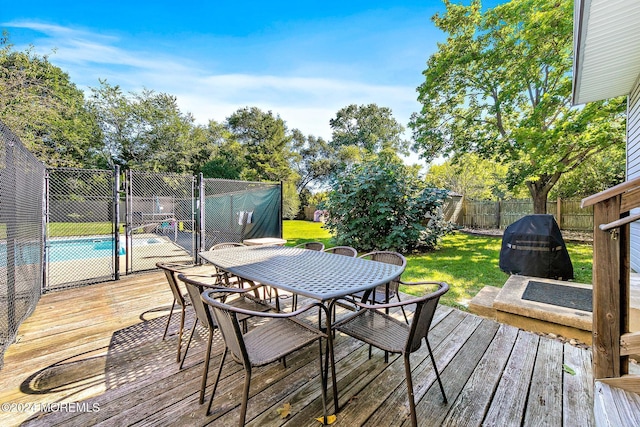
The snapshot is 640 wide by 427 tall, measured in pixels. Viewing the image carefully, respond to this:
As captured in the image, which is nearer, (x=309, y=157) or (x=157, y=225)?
(x=157, y=225)

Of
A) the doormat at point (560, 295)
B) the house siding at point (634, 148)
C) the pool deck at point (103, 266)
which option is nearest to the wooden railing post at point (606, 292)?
the doormat at point (560, 295)

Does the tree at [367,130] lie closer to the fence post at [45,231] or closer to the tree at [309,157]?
the tree at [309,157]

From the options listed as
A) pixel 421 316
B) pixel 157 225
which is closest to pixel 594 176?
pixel 421 316

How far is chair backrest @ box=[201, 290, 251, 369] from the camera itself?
1345mm

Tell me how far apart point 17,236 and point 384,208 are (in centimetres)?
570

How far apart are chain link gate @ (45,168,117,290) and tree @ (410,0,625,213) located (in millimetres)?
9386

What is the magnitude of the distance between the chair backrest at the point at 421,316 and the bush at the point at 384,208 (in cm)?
470

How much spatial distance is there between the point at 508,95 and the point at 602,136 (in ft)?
8.98

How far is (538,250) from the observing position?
3.87 metres

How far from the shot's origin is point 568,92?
707 cm

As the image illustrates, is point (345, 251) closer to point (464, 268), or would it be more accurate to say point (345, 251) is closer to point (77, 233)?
point (464, 268)

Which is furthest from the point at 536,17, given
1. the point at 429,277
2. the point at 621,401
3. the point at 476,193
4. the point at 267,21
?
the point at 476,193

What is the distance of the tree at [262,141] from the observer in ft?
64.2

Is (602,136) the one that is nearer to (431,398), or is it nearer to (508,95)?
(508,95)
